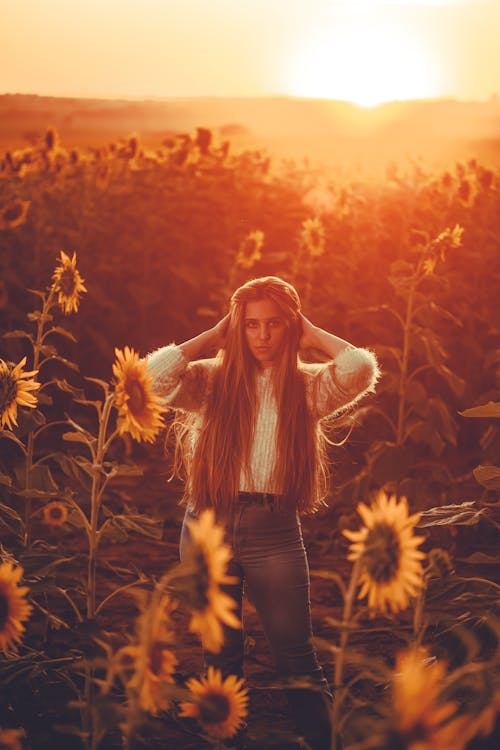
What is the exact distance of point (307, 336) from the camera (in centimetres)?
359

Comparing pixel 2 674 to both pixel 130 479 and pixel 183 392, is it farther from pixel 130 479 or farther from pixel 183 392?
pixel 130 479

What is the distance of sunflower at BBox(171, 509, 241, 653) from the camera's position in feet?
6.30

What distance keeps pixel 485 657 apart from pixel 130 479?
3.93m

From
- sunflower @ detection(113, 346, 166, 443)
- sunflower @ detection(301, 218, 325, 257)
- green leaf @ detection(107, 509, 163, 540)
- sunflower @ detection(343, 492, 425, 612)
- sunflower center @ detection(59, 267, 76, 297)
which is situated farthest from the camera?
sunflower @ detection(301, 218, 325, 257)

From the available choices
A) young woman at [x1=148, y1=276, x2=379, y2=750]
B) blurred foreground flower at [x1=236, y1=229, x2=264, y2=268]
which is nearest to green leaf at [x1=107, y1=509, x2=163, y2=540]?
young woman at [x1=148, y1=276, x2=379, y2=750]

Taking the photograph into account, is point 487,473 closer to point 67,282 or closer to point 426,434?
point 67,282

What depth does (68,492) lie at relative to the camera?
325 cm

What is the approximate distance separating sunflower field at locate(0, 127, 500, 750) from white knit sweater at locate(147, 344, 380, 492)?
0.11m

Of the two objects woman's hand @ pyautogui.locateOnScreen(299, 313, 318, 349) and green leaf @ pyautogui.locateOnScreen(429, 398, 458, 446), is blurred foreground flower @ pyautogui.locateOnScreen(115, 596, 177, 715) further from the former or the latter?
green leaf @ pyautogui.locateOnScreen(429, 398, 458, 446)

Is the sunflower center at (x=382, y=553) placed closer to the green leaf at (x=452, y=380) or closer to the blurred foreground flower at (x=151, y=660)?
the blurred foreground flower at (x=151, y=660)

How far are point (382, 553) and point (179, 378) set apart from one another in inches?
63.5

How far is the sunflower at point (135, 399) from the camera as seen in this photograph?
8.82 feet

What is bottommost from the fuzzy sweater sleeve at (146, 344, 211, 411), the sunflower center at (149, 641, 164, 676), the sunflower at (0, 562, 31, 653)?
the sunflower center at (149, 641, 164, 676)

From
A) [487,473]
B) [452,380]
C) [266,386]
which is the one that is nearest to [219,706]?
[487,473]
